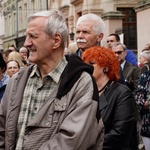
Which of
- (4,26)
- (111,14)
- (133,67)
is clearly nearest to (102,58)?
(133,67)

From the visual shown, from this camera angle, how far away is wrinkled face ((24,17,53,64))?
3.67 metres

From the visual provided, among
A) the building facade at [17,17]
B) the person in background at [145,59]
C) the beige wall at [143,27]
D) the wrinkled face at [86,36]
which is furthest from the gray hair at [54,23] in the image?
the building facade at [17,17]

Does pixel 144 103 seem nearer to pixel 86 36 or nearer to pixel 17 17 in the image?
pixel 86 36

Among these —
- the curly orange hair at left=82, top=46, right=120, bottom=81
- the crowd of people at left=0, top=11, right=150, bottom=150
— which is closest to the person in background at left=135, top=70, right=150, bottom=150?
the curly orange hair at left=82, top=46, right=120, bottom=81

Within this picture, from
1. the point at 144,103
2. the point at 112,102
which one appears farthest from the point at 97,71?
the point at 144,103

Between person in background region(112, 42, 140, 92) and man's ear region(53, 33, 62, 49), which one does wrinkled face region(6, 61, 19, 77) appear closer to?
person in background region(112, 42, 140, 92)

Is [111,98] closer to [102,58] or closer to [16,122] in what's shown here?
[102,58]

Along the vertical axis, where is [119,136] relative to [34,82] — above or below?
below

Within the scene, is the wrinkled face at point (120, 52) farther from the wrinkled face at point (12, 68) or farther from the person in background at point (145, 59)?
the wrinkled face at point (12, 68)

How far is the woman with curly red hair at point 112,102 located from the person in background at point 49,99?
55.0 inches

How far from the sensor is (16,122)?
368 centimetres

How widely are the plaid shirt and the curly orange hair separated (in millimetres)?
1536

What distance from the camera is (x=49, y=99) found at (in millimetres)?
3588

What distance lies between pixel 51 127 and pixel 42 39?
654mm
